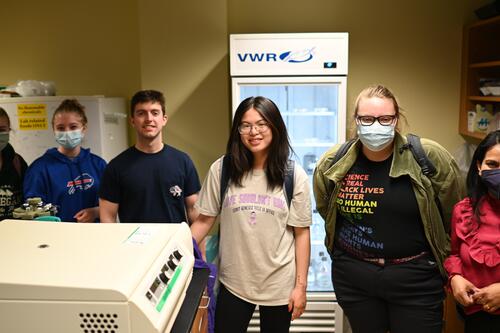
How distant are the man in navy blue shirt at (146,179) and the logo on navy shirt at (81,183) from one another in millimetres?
252

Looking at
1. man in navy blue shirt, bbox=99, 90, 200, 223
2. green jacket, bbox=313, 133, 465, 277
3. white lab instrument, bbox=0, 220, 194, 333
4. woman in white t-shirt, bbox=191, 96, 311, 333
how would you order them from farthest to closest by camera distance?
1. man in navy blue shirt, bbox=99, 90, 200, 223
2. woman in white t-shirt, bbox=191, 96, 311, 333
3. green jacket, bbox=313, 133, 465, 277
4. white lab instrument, bbox=0, 220, 194, 333

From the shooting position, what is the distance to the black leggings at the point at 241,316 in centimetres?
201

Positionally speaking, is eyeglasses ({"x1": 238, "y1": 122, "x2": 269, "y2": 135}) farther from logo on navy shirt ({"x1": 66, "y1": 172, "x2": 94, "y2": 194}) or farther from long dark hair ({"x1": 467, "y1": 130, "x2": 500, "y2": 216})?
logo on navy shirt ({"x1": 66, "y1": 172, "x2": 94, "y2": 194})

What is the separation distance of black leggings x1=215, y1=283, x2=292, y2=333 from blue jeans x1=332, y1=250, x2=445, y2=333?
0.30 meters

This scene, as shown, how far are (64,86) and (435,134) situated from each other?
9.94 ft

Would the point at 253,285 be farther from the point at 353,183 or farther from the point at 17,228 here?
the point at 17,228

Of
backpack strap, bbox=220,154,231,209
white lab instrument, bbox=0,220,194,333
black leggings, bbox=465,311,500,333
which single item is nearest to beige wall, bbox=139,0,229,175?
backpack strap, bbox=220,154,231,209

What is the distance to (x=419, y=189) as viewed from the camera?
1845 mm

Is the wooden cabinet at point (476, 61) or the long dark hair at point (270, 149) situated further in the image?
the wooden cabinet at point (476, 61)

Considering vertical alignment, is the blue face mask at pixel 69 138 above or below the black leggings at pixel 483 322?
above

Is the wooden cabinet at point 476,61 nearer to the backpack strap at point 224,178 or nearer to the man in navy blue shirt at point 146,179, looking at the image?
the backpack strap at point 224,178

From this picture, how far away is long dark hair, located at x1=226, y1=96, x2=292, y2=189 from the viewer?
6.47ft

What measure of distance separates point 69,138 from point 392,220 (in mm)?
1678

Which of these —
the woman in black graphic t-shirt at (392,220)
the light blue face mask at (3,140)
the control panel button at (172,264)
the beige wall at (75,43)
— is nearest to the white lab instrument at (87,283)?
the control panel button at (172,264)
